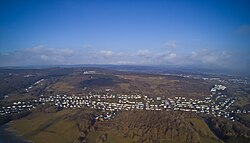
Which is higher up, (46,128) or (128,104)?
(128,104)

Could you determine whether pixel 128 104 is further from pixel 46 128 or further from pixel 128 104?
pixel 46 128

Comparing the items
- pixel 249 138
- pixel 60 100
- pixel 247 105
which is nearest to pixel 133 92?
pixel 60 100

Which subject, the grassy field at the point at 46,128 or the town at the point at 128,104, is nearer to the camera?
the grassy field at the point at 46,128

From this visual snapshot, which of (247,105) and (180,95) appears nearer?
(247,105)

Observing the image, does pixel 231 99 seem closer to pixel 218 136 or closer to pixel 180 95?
pixel 180 95

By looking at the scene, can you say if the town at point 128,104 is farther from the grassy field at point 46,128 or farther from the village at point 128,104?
the grassy field at point 46,128

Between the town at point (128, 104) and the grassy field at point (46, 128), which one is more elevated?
the town at point (128, 104)

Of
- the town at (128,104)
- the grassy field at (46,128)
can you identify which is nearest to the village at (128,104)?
the town at (128,104)

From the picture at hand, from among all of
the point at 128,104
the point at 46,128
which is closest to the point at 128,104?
the point at 128,104

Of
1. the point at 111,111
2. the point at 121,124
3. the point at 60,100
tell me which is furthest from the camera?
the point at 60,100
